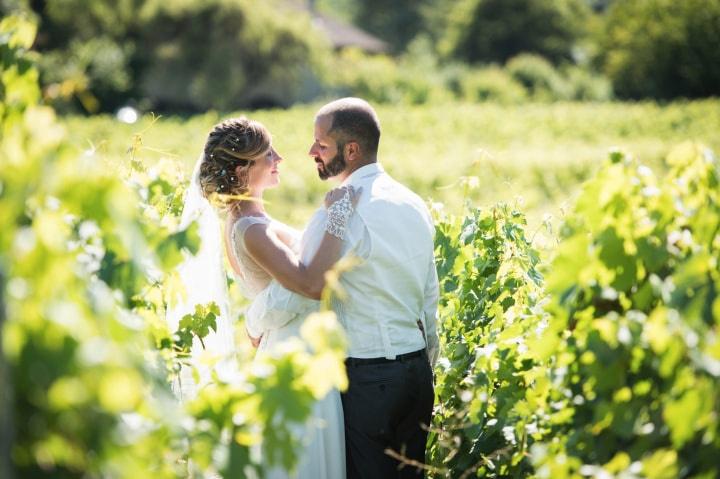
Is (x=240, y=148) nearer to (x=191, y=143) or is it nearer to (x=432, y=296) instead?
(x=432, y=296)

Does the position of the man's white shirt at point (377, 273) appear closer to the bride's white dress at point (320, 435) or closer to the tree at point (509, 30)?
the bride's white dress at point (320, 435)

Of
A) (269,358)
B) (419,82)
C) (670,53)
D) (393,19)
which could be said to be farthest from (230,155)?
(393,19)

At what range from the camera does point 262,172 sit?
149 inches

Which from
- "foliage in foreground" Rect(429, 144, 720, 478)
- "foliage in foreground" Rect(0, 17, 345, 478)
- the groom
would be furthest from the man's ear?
"foliage in foreground" Rect(0, 17, 345, 478)

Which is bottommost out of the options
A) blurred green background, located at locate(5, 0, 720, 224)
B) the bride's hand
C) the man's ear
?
the bride's hand

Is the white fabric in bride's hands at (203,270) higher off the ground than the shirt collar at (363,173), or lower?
lower

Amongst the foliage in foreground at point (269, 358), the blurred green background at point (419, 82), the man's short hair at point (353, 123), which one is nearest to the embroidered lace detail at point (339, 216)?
the man's short hair at point (353, 123)

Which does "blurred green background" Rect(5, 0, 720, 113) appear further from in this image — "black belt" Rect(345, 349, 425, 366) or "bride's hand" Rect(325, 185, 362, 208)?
"black belt" Rect(345, 349, 425, 366)

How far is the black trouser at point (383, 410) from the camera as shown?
340cm

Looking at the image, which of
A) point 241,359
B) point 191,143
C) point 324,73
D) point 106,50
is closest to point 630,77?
point 324,73

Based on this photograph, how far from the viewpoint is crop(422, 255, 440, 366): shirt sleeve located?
12.1ft

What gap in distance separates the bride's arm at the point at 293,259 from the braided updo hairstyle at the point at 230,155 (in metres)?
0.34

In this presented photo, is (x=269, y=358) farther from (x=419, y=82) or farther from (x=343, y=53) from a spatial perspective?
(x=343, y=53)

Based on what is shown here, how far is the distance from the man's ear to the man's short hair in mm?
13
